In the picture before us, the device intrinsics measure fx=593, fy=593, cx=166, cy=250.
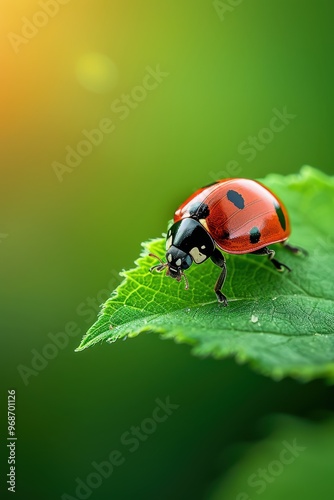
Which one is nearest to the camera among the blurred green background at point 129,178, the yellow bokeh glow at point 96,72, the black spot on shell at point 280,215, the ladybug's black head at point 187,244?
the ladybug's black head at point 187,244

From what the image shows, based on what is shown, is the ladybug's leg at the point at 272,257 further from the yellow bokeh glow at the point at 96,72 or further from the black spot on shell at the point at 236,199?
the yellow bokeh glow at the point at 96,72

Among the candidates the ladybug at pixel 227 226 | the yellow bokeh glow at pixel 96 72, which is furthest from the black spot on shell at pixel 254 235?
the yellow bokeh glow at pixel 96 72

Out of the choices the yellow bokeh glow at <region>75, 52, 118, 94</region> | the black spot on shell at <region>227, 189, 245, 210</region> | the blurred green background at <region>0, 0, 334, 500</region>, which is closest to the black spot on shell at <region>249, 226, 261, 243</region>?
the black spot on shell at <region>227, 189, 245, 210</region>

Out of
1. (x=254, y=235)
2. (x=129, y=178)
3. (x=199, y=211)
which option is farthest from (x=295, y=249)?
(x=129, y=178)

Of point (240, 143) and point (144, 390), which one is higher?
point (240, 143)

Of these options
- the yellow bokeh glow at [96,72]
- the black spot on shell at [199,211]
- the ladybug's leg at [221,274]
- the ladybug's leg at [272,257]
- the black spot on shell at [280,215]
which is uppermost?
the yellow bokeh glow at [96,72]

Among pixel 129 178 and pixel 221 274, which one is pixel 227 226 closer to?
pixel 221 274

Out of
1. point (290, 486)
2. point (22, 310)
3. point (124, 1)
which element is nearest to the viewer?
point (290, 486)

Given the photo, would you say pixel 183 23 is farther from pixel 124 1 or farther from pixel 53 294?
pixel 53 294

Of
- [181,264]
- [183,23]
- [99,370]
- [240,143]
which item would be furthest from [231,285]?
[183,23]
